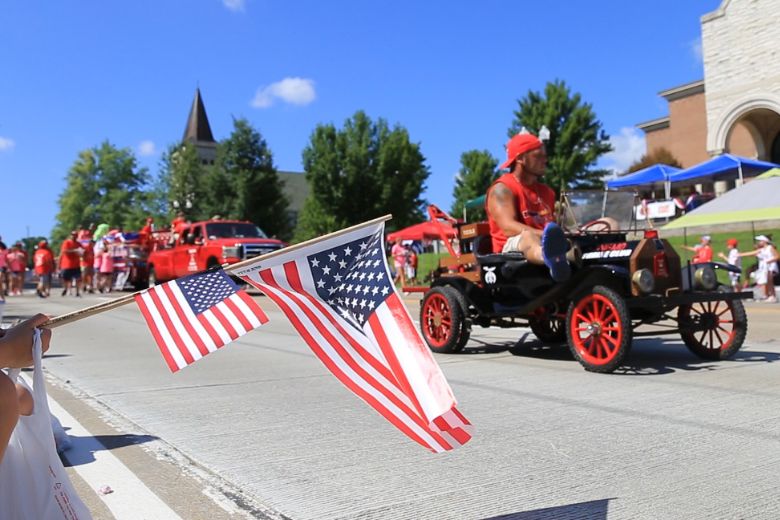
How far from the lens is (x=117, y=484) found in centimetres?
349

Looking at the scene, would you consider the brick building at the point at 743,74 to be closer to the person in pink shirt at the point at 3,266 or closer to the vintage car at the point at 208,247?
the vintage car at the point at 208,247

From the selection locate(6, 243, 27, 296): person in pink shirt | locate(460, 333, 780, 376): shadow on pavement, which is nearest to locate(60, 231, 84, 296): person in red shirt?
locate(6, 243, 27, 296): person in pink shirt

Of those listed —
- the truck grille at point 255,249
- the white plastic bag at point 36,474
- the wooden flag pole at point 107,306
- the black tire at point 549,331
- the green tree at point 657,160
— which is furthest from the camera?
the green tree at point 657,160

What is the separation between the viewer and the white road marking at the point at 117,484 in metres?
3.08

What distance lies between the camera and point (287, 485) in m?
3.39

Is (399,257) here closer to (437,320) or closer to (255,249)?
(255,249)

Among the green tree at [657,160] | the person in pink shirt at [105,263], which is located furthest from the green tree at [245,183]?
the person in pink shirt at [105,263]

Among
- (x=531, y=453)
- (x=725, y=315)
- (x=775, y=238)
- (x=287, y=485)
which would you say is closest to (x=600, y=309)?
(x=725, y=315)

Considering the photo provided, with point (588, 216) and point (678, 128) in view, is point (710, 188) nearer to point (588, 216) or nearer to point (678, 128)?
point (678, 128)

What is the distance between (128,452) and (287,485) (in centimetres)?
120

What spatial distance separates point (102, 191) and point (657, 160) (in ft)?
192

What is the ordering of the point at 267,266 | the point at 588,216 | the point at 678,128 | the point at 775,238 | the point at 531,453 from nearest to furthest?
the point at 267,266
the point at 531,453
the point at 588,216
the point at 775,238
the point at 678,128

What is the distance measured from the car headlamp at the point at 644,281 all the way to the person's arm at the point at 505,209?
116cm

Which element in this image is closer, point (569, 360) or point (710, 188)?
point (569, 360)
